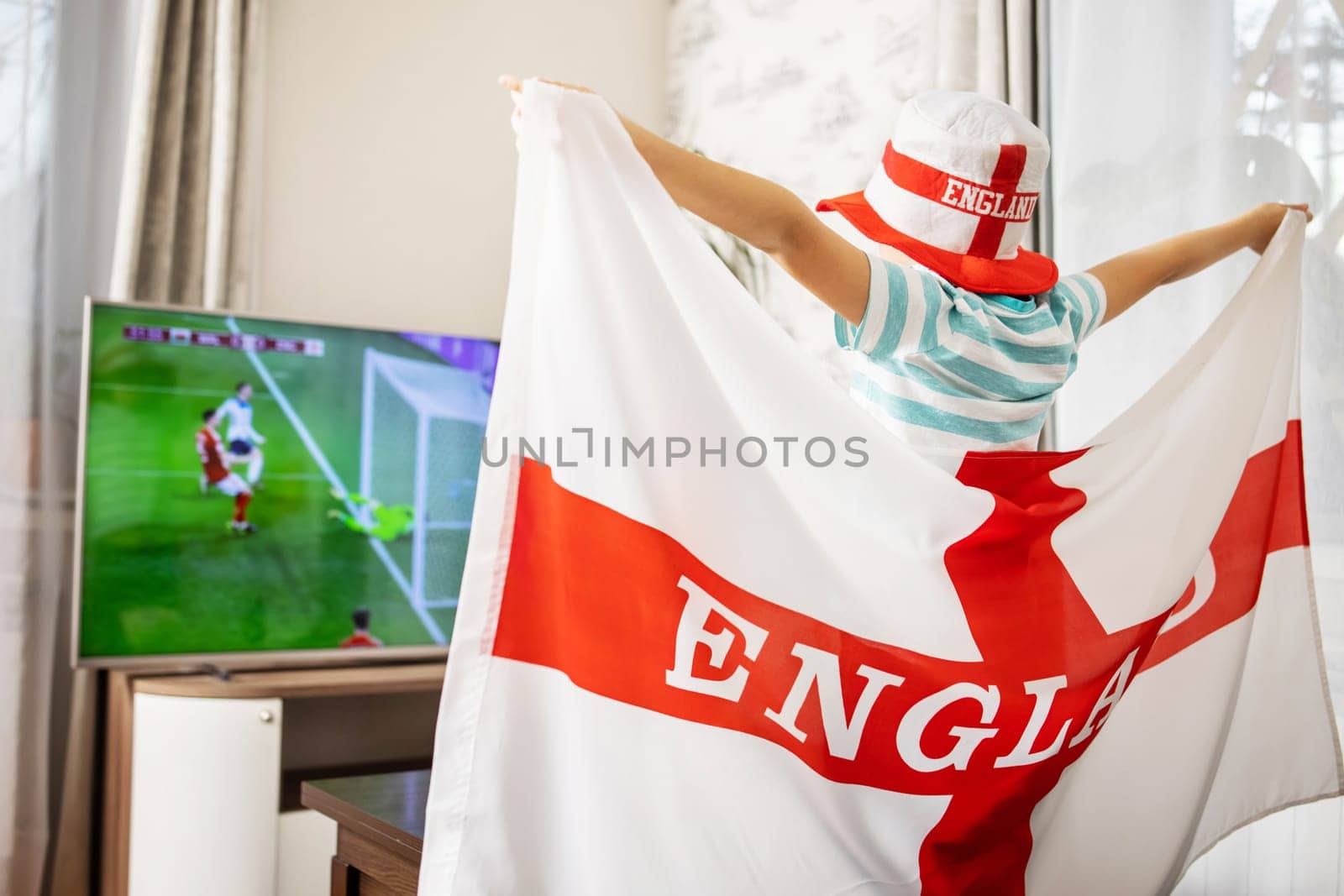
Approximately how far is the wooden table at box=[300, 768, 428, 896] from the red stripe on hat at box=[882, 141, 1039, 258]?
886 millimetres

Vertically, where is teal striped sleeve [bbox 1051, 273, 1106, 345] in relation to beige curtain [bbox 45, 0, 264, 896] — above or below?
below

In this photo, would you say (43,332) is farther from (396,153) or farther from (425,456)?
(396,153)

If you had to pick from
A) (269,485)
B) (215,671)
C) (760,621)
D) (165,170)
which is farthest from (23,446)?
(760,621)

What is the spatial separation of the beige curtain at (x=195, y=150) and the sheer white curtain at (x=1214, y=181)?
2069 millimetres

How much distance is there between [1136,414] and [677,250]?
2.21ft

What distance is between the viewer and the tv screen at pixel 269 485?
8.17ft

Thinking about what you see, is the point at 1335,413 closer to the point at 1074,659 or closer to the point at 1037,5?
the point at 1074,659

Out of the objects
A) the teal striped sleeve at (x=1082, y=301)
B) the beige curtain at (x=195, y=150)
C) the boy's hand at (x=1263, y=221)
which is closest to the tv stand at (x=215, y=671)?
the beige curtain at (x=195, y=150)

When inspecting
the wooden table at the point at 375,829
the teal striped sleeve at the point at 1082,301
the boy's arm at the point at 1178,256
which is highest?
the boy's arm at the point at 1178,256

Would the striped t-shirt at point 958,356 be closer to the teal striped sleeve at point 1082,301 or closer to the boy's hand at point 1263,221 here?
the teal striped sleeve at point 1082,301

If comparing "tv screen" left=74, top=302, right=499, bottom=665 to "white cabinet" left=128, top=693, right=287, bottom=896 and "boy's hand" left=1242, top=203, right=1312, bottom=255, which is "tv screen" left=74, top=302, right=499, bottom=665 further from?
"boy's hand" left=1242, top=203, right=1312, bottom=255

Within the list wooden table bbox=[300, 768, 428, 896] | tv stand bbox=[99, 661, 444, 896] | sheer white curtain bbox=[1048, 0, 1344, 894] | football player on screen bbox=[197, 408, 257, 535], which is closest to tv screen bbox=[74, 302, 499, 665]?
football player on screen bbox=[197, 408, 257, 535]

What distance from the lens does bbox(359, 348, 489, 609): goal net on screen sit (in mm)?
2814

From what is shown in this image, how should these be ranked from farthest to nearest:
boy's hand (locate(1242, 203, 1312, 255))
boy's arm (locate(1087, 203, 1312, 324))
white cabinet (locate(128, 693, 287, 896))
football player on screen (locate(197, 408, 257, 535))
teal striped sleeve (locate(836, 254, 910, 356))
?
1. football player on screen (locate(197, 408, 257, 535))
2. white cabinet (locate(128, 693, 287, 896))
3. boy's hand (locate(1242, 203, 1312, 255))
4. boy's arm (locate(1087, 203, 1312, 324))
5. teal striped sleeve (locate(836, 254, 910, 356))
